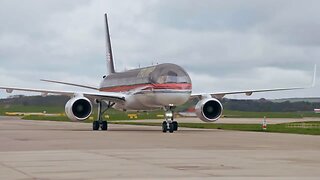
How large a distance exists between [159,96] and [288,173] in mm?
21763

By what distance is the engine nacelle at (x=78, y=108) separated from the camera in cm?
3625

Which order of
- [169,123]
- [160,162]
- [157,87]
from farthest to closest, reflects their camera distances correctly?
[157,87] < [169,123] < [160,162]

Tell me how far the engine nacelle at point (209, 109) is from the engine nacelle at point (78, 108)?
6.02m

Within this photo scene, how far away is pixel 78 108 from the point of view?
3675 centimetres

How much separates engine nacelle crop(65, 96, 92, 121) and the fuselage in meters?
2.74

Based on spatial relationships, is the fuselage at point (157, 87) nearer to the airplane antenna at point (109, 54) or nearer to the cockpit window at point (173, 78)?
the cockpit window at point (173, 78)

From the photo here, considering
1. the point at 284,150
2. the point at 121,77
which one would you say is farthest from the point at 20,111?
the point at 284,150

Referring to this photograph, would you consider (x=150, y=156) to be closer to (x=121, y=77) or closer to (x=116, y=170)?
(x=116, y=170)

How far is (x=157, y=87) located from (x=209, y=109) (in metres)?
3.91

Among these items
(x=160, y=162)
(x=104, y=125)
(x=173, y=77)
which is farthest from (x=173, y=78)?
(x=160, y=162)

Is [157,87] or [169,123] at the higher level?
[157,87]

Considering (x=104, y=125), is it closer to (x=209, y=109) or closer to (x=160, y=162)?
(x=209, y=109)

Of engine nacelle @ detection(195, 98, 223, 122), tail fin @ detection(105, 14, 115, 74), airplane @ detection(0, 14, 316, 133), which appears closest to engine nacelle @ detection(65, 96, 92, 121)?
airplane @ detection(0, 14, 316, 133)

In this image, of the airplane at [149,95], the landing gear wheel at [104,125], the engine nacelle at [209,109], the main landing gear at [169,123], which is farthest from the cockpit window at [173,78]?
the landing gear wheel at [104,125]
